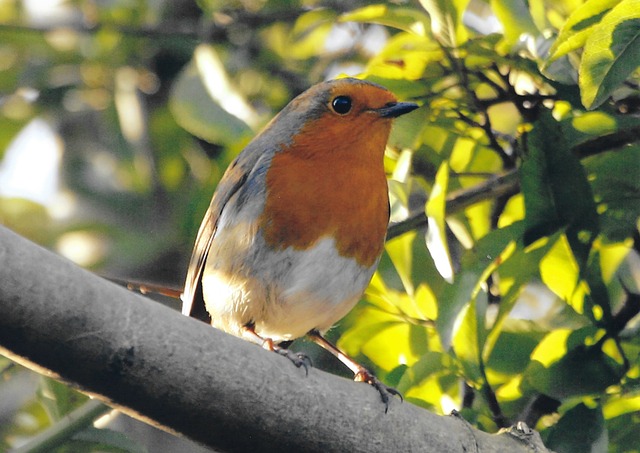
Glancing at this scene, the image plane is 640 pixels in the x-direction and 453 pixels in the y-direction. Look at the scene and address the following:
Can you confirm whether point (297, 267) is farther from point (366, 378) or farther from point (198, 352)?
point (198, 352)

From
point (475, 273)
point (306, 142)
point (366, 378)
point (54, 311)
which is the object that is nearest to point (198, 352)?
point (54, 311)

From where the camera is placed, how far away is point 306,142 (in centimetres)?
364

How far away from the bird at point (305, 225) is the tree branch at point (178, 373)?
78cm

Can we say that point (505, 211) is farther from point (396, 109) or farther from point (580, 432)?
point (580, 432)

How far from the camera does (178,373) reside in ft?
6.53

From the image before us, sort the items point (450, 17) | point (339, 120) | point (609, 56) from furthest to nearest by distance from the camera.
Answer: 1. point (339, 120)
2. point (450, 17)
3. point (609, 56)

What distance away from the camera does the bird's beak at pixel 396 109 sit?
3164 millimetres

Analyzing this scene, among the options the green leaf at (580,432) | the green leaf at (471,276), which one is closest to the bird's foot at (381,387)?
the green leaf at (471,276)

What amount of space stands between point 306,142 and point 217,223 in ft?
1.52

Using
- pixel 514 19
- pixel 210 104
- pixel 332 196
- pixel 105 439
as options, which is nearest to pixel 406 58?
pixel 514 19

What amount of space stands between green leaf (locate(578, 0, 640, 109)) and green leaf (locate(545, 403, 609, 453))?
862 mm

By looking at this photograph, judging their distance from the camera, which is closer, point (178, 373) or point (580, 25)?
point (178, 373)

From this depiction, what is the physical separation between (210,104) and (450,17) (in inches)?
47.3

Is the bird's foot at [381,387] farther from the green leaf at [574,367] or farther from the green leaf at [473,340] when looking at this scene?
the green leaf at [574,367]
